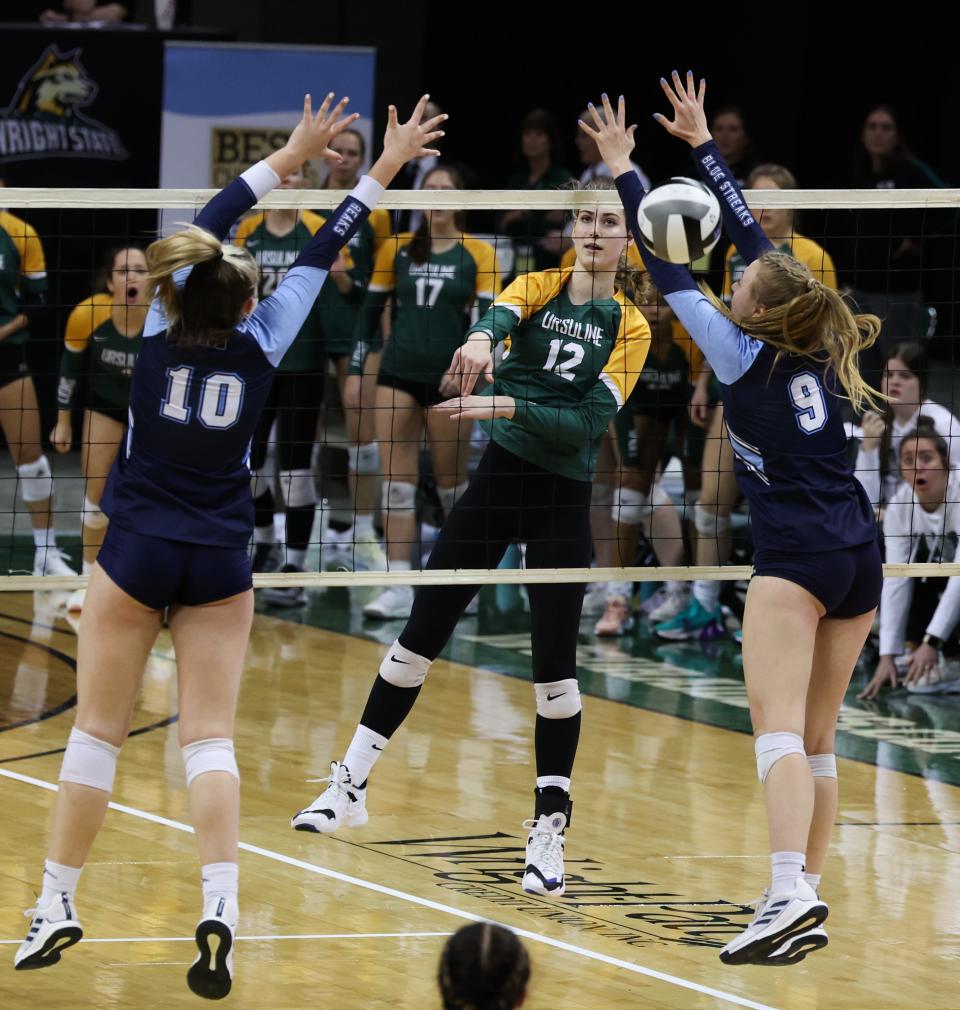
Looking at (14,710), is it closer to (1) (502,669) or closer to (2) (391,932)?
(1) (502,669)

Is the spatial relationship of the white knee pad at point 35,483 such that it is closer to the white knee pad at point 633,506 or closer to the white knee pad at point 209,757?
the white knee pad at point 633,506

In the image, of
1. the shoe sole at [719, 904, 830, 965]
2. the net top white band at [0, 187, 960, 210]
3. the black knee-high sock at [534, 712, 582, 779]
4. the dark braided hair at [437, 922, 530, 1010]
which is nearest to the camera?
the dark braided hair at [437, 922, 530, 1010]

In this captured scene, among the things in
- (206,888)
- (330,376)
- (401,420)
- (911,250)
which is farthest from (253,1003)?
(911,250)

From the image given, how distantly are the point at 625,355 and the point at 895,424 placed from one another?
393 cm

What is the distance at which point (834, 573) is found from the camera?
5.37m

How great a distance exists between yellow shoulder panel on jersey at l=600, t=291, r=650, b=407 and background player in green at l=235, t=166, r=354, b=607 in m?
3.80

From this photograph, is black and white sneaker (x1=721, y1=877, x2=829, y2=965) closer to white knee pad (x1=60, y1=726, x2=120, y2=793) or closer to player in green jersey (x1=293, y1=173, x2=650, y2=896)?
player in green jersey (x1=293, y1=173, x2=650, y2=896)

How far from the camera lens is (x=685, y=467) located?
1069cm

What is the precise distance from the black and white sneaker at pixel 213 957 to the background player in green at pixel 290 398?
540 cm

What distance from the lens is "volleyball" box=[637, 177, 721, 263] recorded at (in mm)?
5699

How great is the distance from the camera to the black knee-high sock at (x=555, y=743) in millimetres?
6383

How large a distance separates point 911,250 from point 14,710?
25.5 ft

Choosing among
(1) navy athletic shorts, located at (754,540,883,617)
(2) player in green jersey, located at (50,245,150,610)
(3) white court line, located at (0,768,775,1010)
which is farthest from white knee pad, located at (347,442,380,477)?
(1) navy athletic shorts, located at (754,540,883,617)

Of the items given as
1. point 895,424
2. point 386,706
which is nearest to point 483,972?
point 386,706
